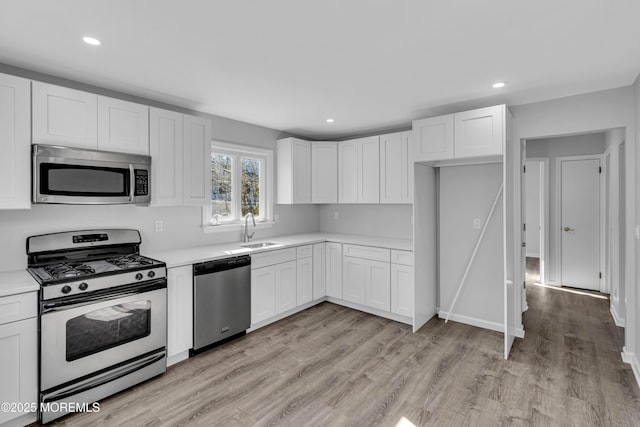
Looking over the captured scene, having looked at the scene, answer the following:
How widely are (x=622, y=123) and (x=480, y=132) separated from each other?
45.3 inches

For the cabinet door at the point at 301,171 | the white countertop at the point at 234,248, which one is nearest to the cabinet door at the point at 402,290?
the white countertop at the point at 234,248

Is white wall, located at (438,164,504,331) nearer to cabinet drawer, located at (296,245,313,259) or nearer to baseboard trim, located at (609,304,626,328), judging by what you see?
baseboard trim, located at (609,304,626,328)

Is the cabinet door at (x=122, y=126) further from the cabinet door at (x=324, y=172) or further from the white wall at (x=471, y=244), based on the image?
the white wall at (x=471, y=244)

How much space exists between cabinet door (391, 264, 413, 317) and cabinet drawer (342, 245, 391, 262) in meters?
0.15

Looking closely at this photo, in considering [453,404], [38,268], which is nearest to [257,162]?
[38,268]

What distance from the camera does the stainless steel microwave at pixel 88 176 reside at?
89.9 inches

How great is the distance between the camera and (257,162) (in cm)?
433

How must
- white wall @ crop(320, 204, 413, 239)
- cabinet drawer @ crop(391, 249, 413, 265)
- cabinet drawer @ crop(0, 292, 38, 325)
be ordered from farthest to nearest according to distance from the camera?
white wall @ crop(320, 204, 413, 239), cabinet drawer @ crop(391, 249, 413, 265), cabinet drawer @ crop(0, 292, 38, 325)

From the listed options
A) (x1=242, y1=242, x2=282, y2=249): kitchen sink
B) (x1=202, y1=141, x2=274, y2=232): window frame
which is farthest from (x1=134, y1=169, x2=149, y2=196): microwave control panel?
(x1=242, y1=242, x2=282, y2=249): kitchen sink

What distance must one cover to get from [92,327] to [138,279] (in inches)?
16.3

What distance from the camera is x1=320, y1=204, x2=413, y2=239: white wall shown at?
14.1ft

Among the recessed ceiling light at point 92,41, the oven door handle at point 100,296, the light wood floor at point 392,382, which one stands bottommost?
the light wood floor at point 392,382

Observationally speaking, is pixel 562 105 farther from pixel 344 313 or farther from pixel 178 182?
pixel 178 182

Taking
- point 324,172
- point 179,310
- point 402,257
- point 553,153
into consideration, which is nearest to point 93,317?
point 179,310
